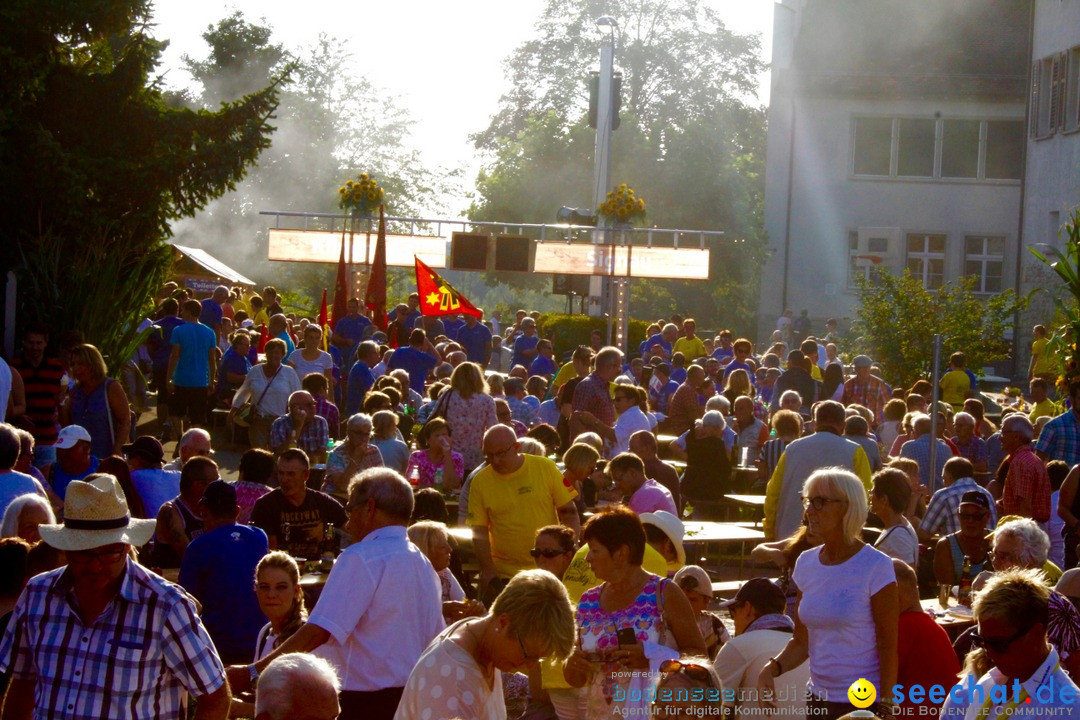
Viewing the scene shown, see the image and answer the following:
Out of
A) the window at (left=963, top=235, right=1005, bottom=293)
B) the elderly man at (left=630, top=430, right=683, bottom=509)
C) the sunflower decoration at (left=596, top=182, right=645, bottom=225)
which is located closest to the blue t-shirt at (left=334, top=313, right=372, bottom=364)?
the sunflower decoration at (left=596, top=182, right=645, bottom=225)

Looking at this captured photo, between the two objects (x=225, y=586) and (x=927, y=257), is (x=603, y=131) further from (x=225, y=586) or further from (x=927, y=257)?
A: (x=225, y=586)

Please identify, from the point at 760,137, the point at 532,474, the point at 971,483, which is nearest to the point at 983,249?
the point at 760,137

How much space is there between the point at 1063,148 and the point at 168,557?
27109 millimetres

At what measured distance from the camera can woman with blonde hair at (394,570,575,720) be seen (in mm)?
4676

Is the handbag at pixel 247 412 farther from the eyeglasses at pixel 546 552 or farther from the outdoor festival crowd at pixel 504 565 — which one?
the eyeglasses at pixel 546 552

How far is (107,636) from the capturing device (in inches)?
177

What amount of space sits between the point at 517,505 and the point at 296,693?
15.0 feet

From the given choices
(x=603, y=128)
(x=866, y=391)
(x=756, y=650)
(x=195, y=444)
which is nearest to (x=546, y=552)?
(x=756, y=650)

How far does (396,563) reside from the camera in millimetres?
5543

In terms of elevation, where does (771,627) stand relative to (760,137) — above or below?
below

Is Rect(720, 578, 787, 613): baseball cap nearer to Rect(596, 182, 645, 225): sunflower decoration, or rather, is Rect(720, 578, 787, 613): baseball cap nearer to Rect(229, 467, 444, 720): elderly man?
Rect(229, 467, 444, 720): elderly man

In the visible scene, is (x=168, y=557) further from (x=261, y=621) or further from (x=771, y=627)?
(x=771, y=627)

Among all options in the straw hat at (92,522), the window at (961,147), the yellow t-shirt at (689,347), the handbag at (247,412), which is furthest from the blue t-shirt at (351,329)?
the window at (961,147)

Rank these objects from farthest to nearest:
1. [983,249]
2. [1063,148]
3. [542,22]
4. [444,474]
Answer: [542,22]
[983,249]
[1063,148]
[444,474]
